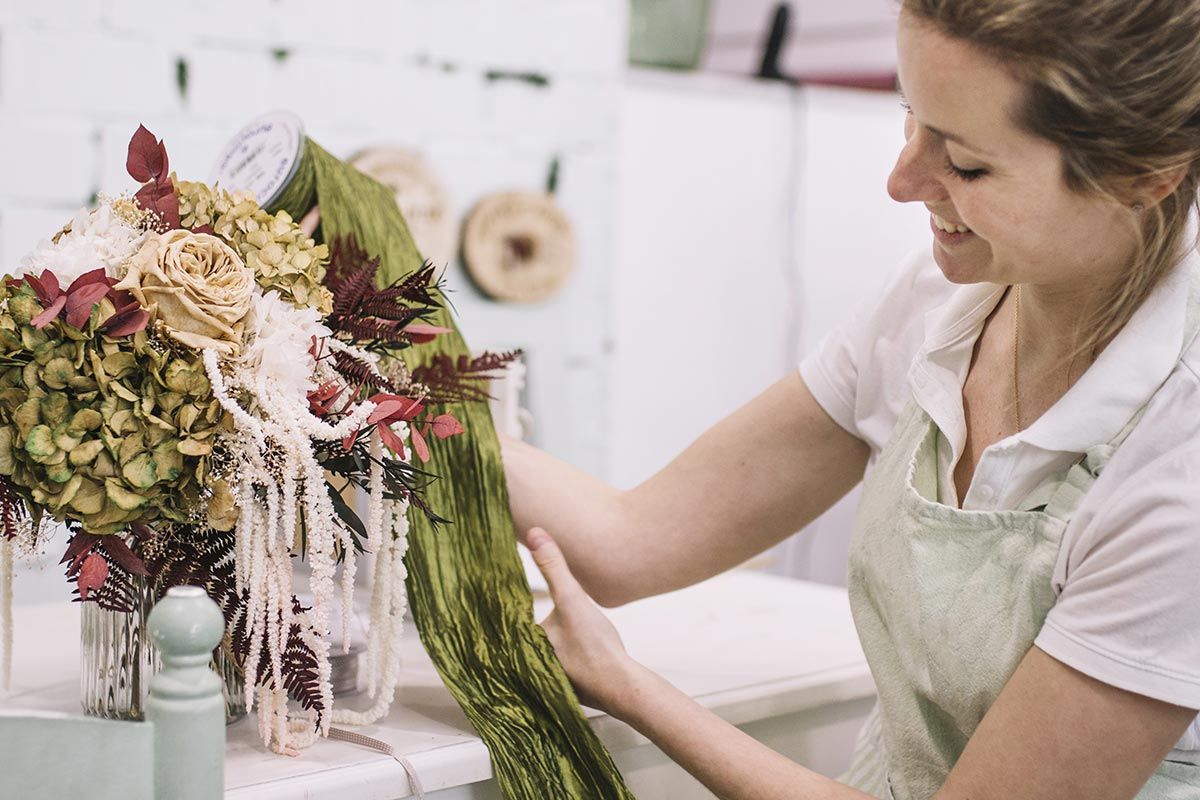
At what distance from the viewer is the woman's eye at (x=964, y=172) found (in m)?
0.93

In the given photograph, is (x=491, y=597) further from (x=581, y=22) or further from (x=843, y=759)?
(x=581, y=22)

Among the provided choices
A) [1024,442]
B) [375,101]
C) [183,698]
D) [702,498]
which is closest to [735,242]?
[375,101]

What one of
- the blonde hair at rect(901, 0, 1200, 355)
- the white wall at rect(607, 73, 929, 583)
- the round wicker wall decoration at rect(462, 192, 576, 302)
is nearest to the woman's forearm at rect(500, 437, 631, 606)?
the blonde hair at rect(901, 0, 1200, 355)

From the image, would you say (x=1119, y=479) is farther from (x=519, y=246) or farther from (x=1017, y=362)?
(x=519, y=246)

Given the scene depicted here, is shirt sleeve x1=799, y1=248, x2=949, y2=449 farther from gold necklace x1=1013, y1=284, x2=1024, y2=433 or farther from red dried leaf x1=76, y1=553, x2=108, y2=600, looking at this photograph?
red dried leaf x1=76, y1=553, x2=108, y2=600

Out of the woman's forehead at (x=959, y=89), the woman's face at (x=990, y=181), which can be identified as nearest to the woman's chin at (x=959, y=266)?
the woman's face at (x=990, y=181)

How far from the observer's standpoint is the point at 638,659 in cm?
126

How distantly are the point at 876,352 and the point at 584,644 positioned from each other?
0.38m

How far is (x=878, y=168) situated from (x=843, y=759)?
74.3 inches

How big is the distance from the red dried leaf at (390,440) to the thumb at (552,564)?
0.27 meters

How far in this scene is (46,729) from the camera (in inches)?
→ 26.3

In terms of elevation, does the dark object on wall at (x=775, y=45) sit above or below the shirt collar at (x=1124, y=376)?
above

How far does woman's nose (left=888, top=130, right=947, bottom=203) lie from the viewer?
3.15 ft

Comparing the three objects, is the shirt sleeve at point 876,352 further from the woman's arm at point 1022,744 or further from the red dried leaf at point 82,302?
the red dried leaf at point 82,302
